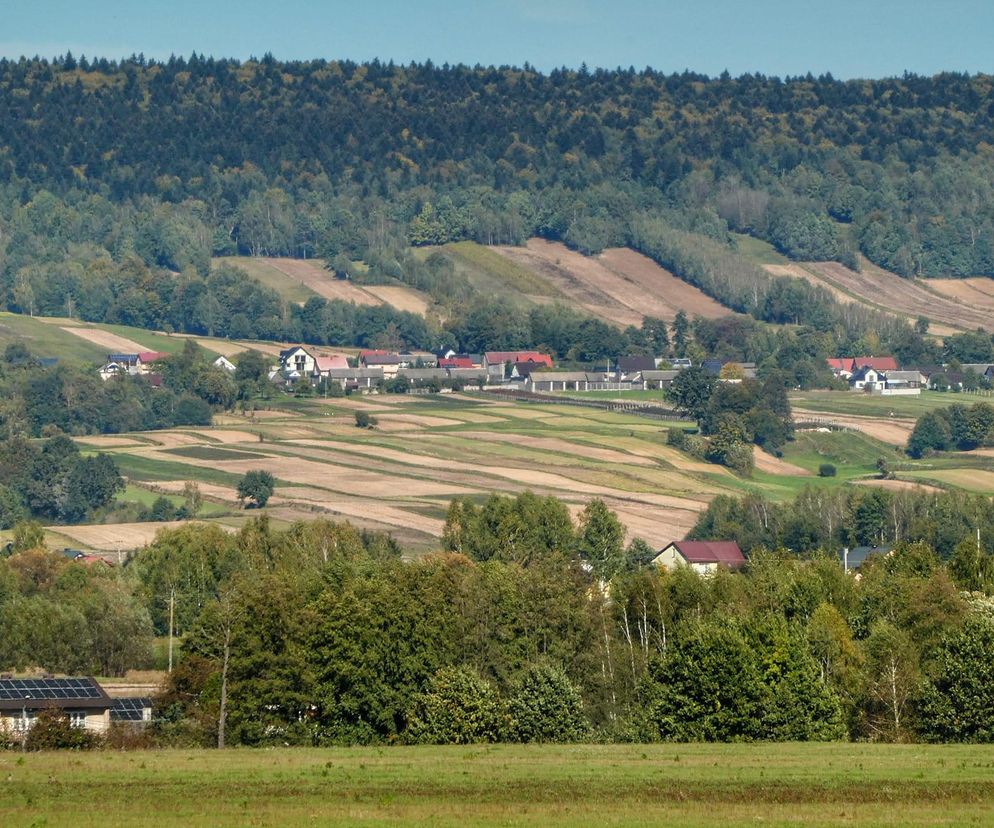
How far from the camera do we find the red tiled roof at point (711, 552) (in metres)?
104

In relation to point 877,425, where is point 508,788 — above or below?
above

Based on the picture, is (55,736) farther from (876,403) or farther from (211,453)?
(876,403)

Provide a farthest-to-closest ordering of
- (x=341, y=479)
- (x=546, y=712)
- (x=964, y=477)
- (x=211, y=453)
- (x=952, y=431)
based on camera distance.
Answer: (x=952, y=431), (x=211, y=453), (x=964, y=477), (x=341, y=479), (x=546, y=712)

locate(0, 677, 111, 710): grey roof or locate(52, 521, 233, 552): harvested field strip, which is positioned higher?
locate(0, 677, 111, 710): grey roof

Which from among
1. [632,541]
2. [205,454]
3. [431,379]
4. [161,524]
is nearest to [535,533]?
[632,541]

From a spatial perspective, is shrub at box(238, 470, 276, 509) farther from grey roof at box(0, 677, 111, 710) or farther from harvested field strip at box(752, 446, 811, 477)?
grey roof at box(0, 677, 111, 710)

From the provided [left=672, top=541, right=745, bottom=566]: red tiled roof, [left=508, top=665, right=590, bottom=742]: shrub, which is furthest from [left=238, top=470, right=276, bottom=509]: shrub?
[left=508, top=665, right=590, bottom=742]: shrub

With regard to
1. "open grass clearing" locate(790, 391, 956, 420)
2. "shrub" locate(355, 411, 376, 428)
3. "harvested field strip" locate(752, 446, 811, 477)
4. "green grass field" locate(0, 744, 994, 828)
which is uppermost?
"green grass field" locate(0, 744, 994, 828)

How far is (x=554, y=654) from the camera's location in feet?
196

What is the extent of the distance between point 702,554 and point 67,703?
53.3 m

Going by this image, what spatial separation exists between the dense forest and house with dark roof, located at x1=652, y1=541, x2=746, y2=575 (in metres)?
26.6

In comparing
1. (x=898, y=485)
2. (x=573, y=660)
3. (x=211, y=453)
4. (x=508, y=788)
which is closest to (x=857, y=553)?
(x=898, y=485)

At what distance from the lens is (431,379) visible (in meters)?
198

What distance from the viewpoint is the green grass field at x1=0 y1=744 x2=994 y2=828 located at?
35094 millimetres
